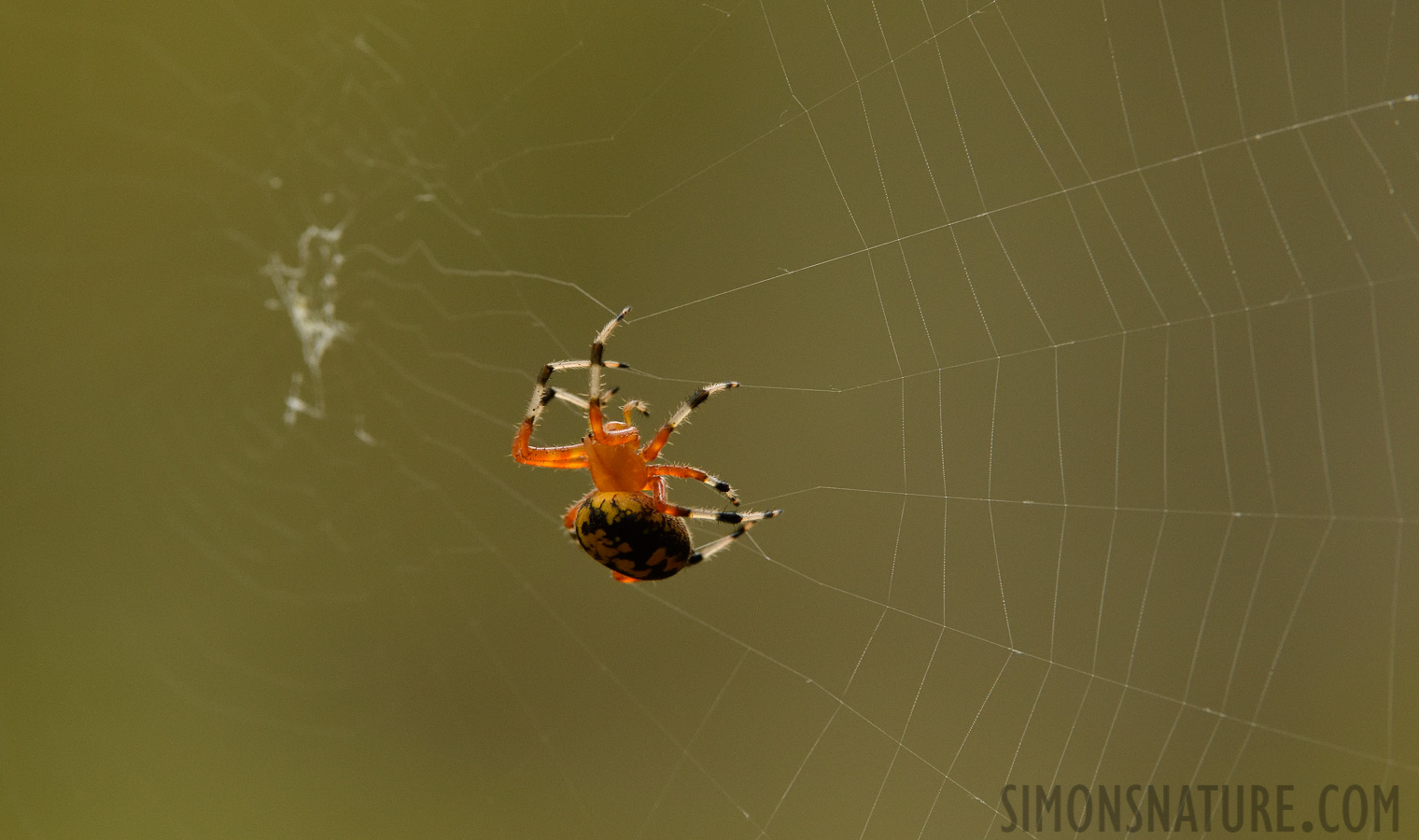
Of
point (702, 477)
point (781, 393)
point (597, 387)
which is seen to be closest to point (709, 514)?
point (702, 477)

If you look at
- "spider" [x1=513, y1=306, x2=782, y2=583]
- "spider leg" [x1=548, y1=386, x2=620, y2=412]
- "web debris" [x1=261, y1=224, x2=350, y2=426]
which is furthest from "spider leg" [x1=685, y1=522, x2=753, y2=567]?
"web debris" [x1=261, y1=224, x2=350, y2=426]

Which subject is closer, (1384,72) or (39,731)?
(1384,72)

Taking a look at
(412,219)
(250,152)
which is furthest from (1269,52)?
(250,152)

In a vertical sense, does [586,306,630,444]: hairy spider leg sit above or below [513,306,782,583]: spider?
above

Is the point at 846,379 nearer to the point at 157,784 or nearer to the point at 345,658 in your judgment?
the point at 345,658

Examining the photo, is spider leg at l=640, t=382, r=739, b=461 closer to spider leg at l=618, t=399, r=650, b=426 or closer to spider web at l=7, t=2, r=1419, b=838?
spider leg at l=618, t=399, r=650, b=426

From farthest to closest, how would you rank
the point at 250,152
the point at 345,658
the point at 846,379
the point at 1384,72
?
1. the point at 345,658
2. the point at 250,152
3. the point at 846,379
4. the point at 1384,72

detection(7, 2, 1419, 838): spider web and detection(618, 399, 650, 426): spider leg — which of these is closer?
detection(618, 399, 650, 426): spider leg
